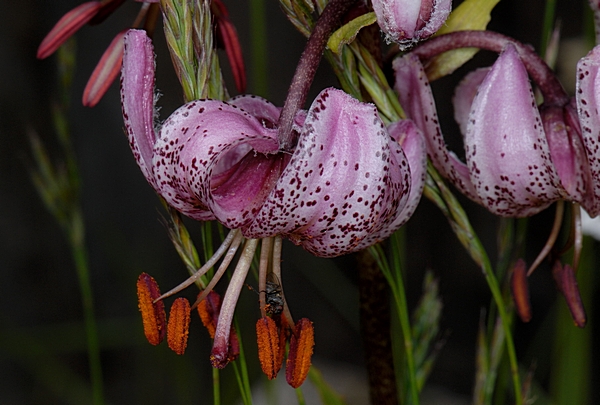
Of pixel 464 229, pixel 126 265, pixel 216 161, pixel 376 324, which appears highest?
pixel 216 161

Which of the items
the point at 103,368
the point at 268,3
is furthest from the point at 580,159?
the point at 103,368

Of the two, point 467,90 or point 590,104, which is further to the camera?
point 467,90

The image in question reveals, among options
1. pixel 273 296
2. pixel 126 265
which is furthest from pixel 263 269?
pixel 126 265

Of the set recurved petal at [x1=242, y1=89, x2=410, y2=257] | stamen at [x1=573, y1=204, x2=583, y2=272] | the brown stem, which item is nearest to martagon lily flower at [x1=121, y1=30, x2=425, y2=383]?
recurved petal at [x1=242, y1=89, x2=410, y2=257]

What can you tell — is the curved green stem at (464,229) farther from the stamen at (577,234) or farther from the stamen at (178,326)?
the stamen at (178,326)

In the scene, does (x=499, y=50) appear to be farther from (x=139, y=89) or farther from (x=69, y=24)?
(x=69, y=24)

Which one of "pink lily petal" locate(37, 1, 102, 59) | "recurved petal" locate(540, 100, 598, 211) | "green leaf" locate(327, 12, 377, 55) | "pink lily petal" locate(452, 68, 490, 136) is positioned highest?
"pink lily petal" locate(37, 1, 102, 59)

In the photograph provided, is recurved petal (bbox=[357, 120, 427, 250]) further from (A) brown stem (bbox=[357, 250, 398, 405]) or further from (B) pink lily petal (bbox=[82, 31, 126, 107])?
(B) pink lily petal (bbox=[82, 31, 126, 107])
